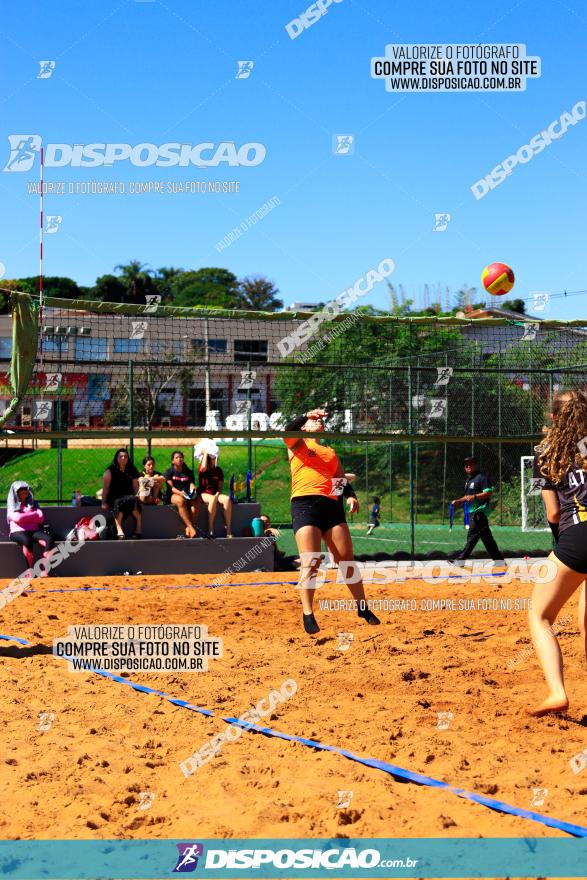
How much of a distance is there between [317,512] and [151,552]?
5.63 meters

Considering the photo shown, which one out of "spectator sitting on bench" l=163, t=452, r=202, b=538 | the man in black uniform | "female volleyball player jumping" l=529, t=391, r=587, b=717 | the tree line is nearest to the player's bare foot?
"female volleyball player jumping" l=529, t=391, r=587, b=717

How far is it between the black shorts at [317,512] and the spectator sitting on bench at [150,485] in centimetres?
561

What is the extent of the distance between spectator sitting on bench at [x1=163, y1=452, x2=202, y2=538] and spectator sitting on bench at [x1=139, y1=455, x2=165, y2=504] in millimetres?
151

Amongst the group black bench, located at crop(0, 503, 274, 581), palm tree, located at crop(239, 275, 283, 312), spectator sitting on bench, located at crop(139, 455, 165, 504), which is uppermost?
palm tree, located at crop(239, 275, 283, 312)

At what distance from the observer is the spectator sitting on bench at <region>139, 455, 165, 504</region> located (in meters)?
13.4

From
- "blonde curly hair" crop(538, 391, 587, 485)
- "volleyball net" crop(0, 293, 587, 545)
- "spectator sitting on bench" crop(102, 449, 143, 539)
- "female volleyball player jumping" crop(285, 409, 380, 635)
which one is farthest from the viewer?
"spectator sitting on bench" crop(102, 449, 143, 539)

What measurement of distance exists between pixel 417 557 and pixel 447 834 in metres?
10.8

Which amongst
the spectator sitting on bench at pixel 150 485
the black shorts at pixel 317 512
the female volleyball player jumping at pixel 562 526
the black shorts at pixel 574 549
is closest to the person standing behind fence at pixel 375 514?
the spectator sitting on bench at pixel 150 485

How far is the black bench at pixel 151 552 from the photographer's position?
12.9 metres

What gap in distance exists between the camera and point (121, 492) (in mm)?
13148

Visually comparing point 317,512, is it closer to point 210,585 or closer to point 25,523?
point 210,585

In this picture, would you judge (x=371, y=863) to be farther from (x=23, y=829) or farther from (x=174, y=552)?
(x=174, y=552)

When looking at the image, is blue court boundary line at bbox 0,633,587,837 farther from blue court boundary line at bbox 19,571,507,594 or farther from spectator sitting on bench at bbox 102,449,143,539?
spectator sitting on bench at bbox 102,449,143,539

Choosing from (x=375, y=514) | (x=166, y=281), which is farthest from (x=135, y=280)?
(x=375, y=514)
